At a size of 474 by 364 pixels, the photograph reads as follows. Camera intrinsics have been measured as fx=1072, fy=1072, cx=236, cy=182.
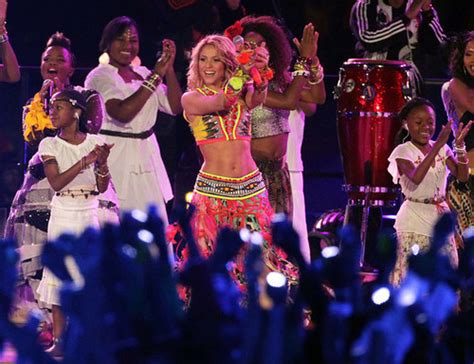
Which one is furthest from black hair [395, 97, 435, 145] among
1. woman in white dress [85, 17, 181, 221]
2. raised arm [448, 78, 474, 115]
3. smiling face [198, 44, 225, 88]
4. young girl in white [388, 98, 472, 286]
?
smiling face [198, 44, 225, 88]

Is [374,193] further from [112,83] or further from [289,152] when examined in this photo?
[112,83]

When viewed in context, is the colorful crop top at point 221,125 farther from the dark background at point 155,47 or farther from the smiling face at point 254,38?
the dark background at point 155,47

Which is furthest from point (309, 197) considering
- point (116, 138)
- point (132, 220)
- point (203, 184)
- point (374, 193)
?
point (132, 220)

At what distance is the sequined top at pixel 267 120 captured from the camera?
6070 mm

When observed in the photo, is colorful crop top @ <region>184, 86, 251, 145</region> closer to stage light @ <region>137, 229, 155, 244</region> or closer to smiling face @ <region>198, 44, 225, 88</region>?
smiling face @ <region>198, 44, 225, 88</region>

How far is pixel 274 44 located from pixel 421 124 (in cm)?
96

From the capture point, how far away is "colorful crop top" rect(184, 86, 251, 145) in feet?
16.6

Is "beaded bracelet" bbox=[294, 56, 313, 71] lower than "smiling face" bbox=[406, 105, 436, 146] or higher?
higher

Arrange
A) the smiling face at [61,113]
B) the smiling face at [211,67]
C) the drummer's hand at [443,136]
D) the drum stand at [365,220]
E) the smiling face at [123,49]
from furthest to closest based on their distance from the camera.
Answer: the drum stand at [365,220] < the smiling face at [123,49] < the drummer's hand at [443,136] < the smiling face at [61,113] < the smiling face at [211,67]

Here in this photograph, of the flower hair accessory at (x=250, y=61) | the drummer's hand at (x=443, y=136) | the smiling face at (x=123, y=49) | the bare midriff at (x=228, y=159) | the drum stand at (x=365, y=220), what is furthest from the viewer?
the drum stand at (x=365, y=220)

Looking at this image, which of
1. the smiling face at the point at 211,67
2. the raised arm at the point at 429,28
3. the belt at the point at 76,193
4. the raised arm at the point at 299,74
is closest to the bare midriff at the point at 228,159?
the smiling face at the point at 211,67

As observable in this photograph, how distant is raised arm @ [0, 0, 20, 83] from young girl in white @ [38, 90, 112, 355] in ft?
2.64

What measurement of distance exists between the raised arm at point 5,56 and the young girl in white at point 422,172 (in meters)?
2.22

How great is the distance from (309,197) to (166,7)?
179 cm
